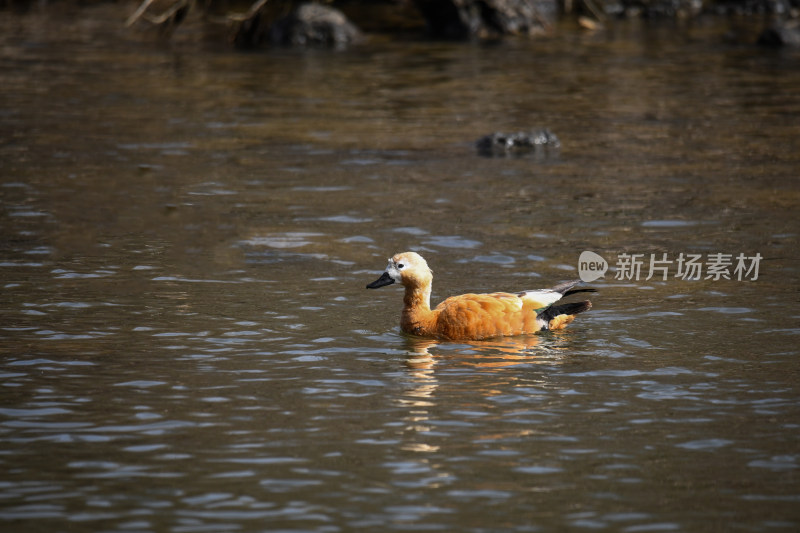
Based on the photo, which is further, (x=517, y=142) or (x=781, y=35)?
(x=781, y=35)

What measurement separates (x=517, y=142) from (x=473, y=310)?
26.2 feet

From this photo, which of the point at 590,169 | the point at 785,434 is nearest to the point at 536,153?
the point at 590,169

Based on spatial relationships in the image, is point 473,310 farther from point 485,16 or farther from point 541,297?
point 485,16

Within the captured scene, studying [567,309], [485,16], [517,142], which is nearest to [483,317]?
[567,309]

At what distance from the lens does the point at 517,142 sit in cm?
1681

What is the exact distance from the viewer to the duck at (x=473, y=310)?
9.17m

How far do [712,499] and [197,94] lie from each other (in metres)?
16.5

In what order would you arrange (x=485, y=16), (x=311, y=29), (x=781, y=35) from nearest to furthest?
(x=781, y=35), (x=311, y=29), (x=485, y=16)

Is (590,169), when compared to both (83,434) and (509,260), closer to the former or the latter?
(509,260)

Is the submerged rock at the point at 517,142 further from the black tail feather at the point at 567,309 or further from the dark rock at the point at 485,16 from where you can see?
the dark rock at the point at 485,16

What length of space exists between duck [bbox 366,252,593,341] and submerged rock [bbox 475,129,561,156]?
7389mm

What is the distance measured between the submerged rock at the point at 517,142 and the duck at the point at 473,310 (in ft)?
24.2

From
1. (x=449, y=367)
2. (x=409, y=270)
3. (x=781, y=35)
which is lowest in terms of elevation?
(x=449, y=367)

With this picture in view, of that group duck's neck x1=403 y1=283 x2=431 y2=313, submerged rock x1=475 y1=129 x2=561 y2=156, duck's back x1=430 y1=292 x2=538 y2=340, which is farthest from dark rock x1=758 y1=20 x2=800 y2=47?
duck's neck x1=403 y1=283 x2=431 y2=313
